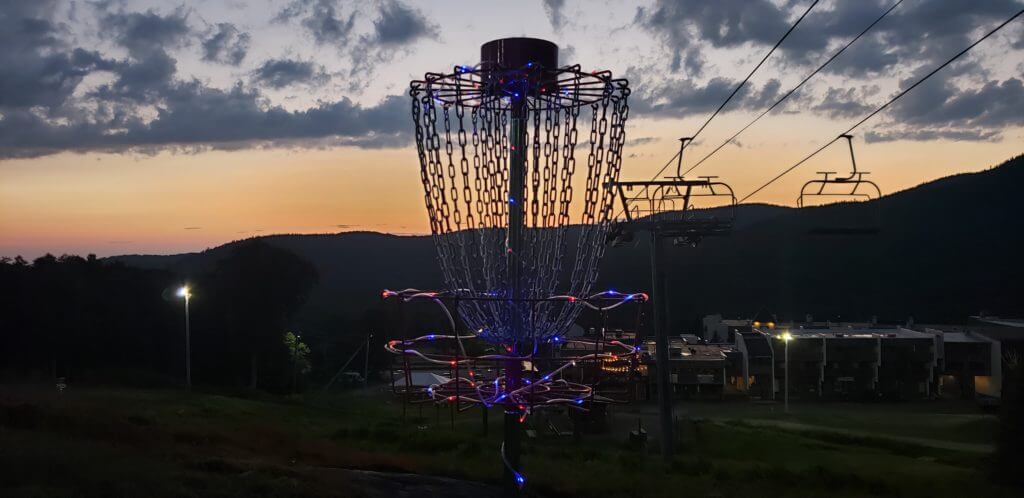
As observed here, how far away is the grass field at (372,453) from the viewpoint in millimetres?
10820

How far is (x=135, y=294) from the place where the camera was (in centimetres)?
3894

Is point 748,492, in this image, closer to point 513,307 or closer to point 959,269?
point 513,307

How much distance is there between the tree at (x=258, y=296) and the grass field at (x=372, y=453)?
37.1ft

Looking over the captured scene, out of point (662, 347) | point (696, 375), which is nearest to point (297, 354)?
point (696, 375)

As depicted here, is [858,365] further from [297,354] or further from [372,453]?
[372,453]

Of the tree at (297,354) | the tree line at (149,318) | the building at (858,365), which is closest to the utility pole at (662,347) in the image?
the tree line at (149,318)

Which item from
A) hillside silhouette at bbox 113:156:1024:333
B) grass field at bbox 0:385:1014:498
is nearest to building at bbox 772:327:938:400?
grass field at bbox 0:385:1014:498

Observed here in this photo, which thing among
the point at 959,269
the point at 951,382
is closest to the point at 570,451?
the point at 951,382

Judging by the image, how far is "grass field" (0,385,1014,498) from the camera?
35.5 ft

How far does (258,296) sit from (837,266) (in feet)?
258

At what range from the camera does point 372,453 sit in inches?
695

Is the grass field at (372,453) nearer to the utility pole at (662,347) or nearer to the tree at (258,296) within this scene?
the utility pole at (662,347)

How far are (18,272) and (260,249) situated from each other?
39.8 feet

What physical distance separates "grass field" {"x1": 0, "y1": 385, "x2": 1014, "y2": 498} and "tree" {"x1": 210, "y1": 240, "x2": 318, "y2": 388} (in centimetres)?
1131
